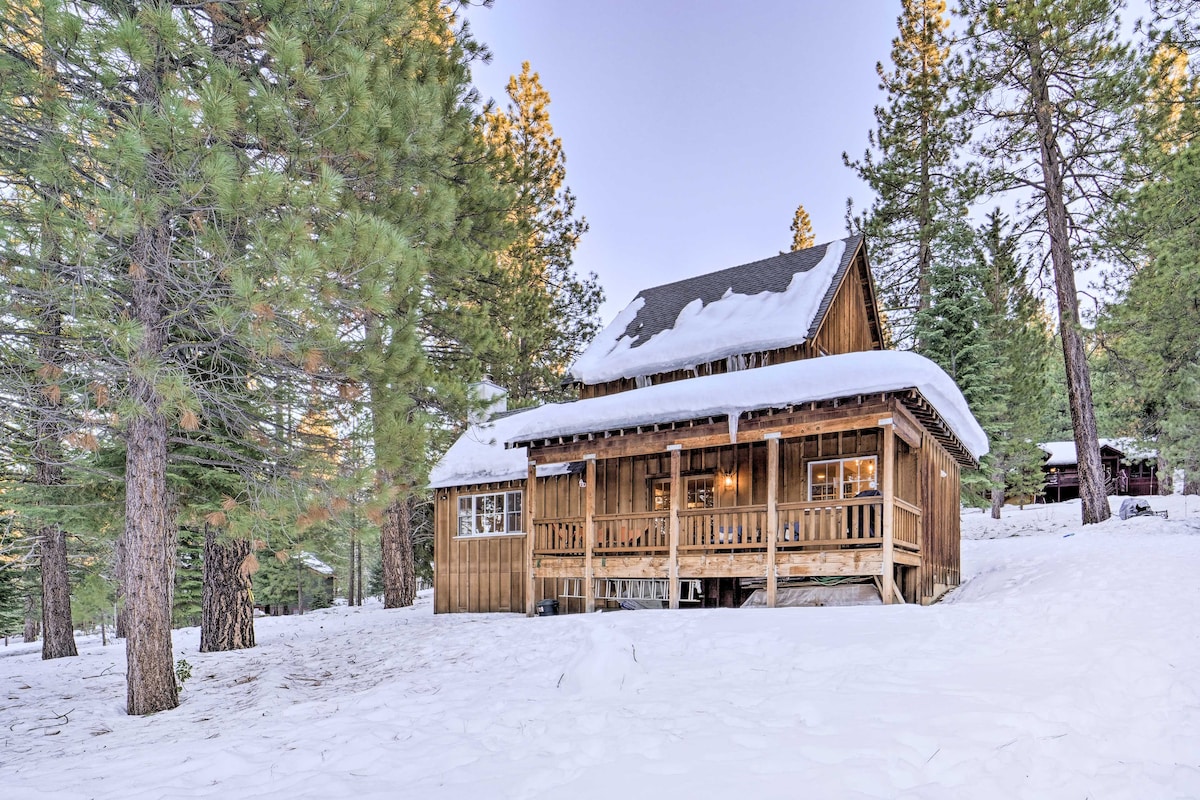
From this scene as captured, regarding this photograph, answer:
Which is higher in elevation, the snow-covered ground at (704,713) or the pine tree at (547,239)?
the pine tree at (547,239)

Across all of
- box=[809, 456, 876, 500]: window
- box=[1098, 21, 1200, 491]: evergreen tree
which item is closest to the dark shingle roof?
box=[809, 456, 876, 500]: window

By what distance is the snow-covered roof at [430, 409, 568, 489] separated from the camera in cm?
1449

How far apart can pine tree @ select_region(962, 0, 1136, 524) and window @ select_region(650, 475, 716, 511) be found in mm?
9698

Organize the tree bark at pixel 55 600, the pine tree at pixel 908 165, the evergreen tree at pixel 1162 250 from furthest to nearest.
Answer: the pine tree at pixel 908 165
the evergreen tree at pixel 1162 250
the tree bark at pixel 55 600

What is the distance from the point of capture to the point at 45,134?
627 cm

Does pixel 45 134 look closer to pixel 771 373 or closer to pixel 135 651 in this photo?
pixel 135 651

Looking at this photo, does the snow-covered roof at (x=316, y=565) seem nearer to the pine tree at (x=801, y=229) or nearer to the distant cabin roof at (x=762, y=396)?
the distant cabin roof at (x=762, y=396)

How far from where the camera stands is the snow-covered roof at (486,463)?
14492 millimetres

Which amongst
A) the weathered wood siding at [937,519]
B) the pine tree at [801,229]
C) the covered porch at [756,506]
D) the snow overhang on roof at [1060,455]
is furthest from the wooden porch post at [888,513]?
the snow overhang on roof at [1060,455]

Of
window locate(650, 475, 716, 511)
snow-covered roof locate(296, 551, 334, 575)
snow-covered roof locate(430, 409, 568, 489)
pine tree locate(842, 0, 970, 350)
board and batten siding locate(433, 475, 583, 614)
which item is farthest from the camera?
snow-covered roof locate(296, 551, 334, 575)

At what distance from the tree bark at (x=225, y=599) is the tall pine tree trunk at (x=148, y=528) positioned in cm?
406

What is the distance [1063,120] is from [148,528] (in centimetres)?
2084

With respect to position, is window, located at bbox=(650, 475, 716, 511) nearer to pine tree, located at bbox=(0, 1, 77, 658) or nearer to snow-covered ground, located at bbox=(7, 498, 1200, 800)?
snow-covered ground, located at bbox=(7, 498, 1200, 800)

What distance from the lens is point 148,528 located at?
23.8 ft
